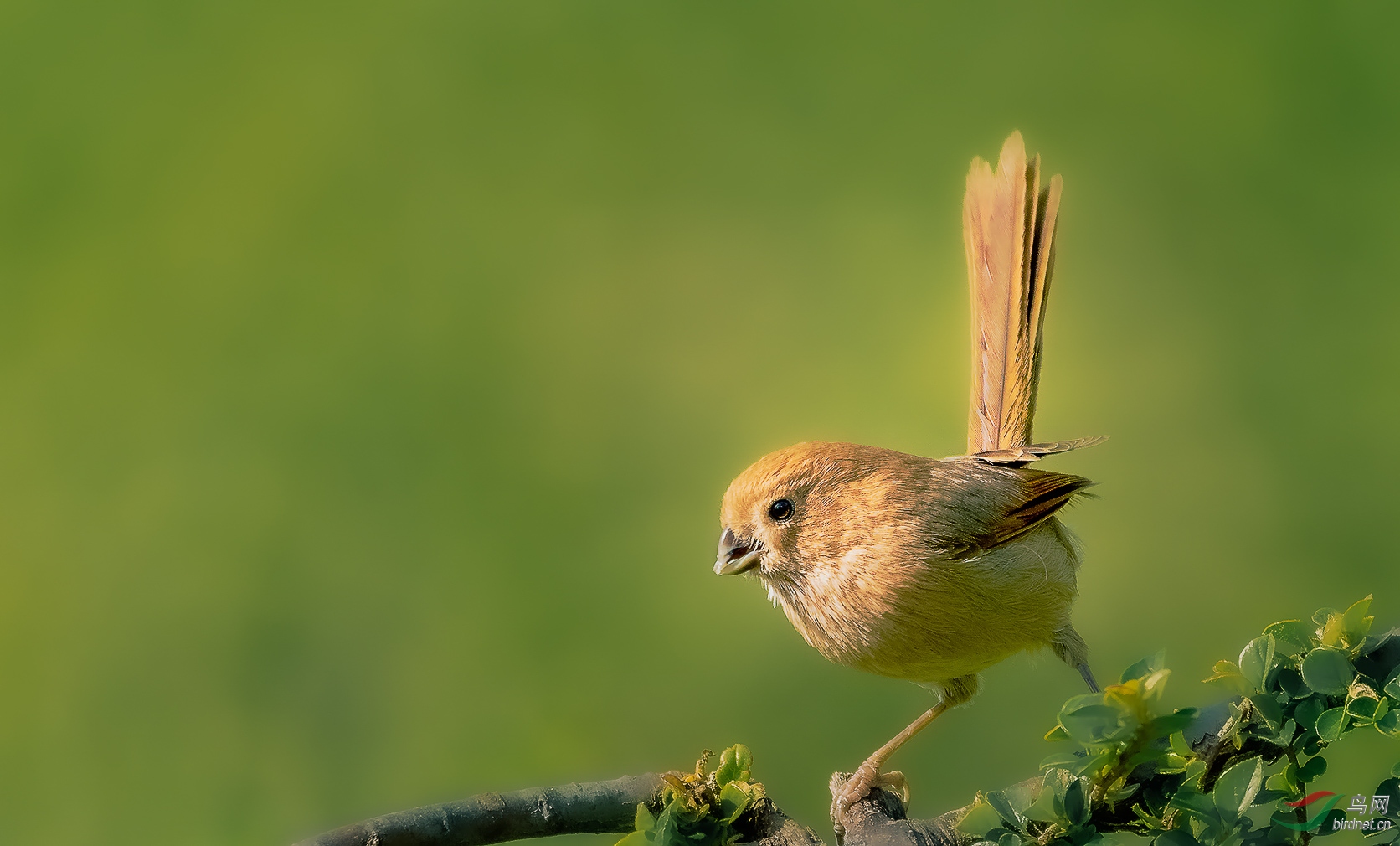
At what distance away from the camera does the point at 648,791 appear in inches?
26.1

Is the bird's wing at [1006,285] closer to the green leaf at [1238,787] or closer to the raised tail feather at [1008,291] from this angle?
the raised tail feather at [1008,291]

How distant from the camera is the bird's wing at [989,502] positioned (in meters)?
0.94

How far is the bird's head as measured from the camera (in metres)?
0.91

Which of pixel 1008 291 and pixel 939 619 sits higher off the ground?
pixel 1008 291

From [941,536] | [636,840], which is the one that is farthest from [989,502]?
[636,840]

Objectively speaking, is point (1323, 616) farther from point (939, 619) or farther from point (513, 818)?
point (513, 818)

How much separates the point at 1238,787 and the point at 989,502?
468mm

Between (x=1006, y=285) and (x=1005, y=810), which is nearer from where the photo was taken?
(x=1005, y=810)

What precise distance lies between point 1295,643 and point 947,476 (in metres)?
0.46

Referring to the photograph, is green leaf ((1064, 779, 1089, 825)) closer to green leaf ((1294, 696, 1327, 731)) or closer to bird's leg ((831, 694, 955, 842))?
green leaf ((1294, 696, 1327, 731))

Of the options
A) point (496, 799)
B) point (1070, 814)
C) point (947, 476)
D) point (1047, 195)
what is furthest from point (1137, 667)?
point (1047, 195)

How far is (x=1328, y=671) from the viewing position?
529 mm

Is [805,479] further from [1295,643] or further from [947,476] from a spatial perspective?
[1295,643]

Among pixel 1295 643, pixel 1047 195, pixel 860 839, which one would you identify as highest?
pixel 1047 195
